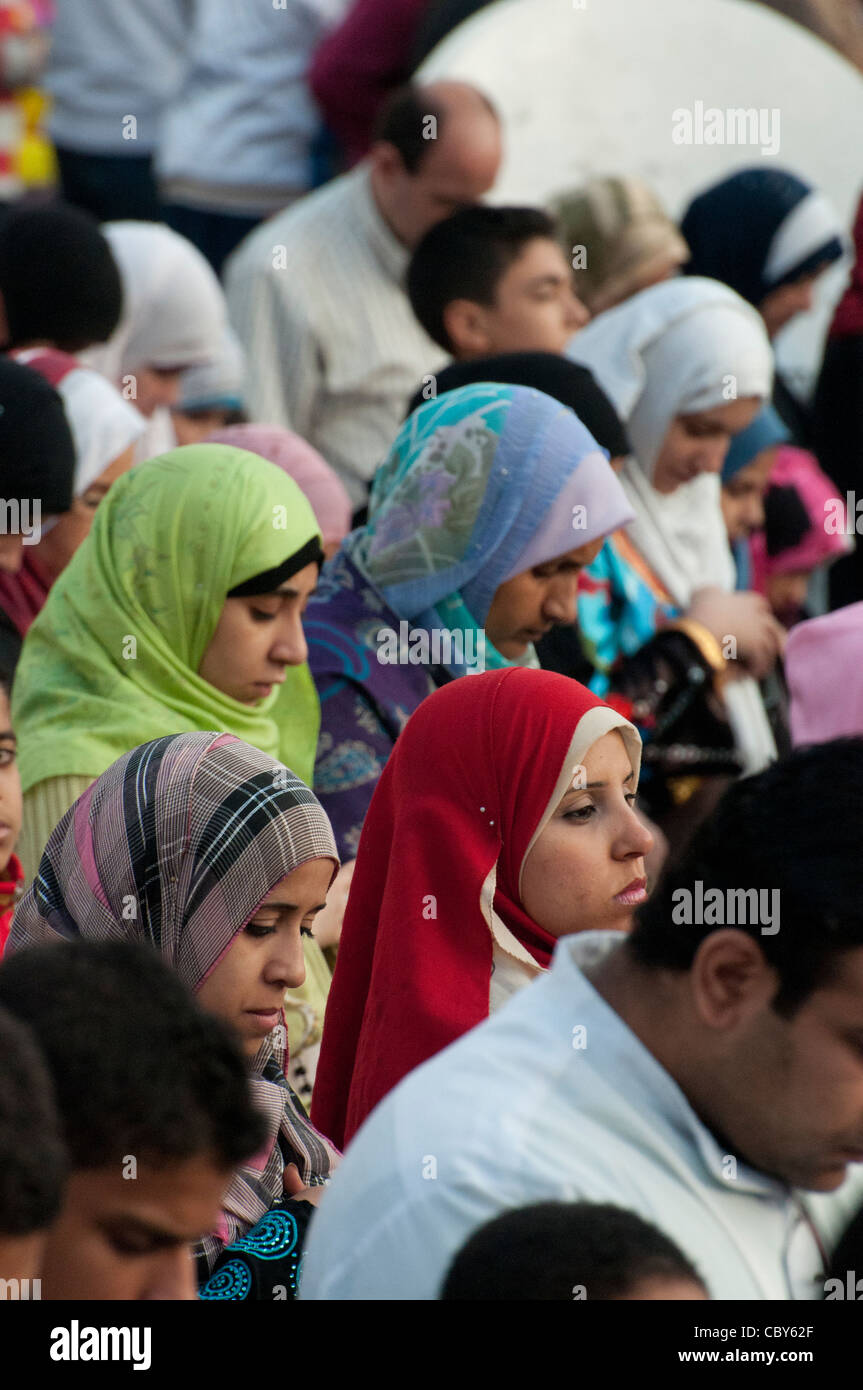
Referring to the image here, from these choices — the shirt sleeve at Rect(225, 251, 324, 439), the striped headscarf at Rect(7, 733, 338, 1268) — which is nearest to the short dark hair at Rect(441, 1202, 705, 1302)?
the striped headscarf at Rect(7, 733, 338, 1268)

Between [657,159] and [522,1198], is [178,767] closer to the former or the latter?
[522,1198]

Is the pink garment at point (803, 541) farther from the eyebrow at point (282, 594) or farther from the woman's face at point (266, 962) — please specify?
the woman's face at point (266, 962)

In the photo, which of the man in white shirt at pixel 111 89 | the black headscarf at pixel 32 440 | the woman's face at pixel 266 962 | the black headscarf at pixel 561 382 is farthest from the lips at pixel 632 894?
the man in white shirt at pixel 111 89

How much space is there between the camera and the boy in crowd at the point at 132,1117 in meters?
1.70

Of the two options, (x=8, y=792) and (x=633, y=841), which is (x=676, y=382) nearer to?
(x=633, y=841)

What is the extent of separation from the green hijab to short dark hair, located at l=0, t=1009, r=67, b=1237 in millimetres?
1705

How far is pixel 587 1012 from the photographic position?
1984mm

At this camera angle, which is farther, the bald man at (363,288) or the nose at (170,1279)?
the bald man at (363,288)

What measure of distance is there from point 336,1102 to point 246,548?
96cm

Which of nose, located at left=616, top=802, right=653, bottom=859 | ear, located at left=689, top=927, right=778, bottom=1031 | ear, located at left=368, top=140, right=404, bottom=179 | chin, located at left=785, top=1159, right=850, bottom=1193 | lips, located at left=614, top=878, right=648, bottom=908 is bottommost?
chin, located at left=785, top=1159, right=850, bottom=1193

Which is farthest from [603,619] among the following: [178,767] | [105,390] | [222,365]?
[178,767]

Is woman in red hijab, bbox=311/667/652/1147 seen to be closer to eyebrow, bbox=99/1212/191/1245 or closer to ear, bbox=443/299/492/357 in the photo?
eyebrow, bbox=99/1212/191/1245

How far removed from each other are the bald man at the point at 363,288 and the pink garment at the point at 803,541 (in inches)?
39.5

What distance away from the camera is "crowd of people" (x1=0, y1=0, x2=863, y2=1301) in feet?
5.93
